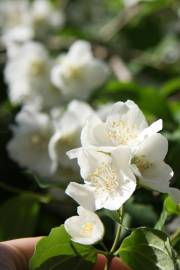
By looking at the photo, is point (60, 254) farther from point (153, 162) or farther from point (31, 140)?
point (31, 140)

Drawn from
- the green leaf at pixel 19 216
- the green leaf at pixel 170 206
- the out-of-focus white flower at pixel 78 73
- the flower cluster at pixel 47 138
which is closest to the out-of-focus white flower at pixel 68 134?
the flower cluster at pixel 47 138

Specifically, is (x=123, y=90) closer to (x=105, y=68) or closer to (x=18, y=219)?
(x=105, y=68)

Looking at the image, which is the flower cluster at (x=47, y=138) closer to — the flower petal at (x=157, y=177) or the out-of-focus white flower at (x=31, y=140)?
the out-of-focus white flower at (x=31, y=140)

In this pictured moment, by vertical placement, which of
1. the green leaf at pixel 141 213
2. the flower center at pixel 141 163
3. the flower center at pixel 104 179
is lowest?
the green leaf at pixel 141 213

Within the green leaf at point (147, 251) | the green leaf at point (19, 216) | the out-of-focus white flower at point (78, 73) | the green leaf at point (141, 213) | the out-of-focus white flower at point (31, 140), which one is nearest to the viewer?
the green leaf at point (147, 251)

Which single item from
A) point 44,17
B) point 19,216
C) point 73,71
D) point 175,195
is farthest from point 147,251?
point 44,17

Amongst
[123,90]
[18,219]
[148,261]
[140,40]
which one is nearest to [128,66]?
[140,40]
